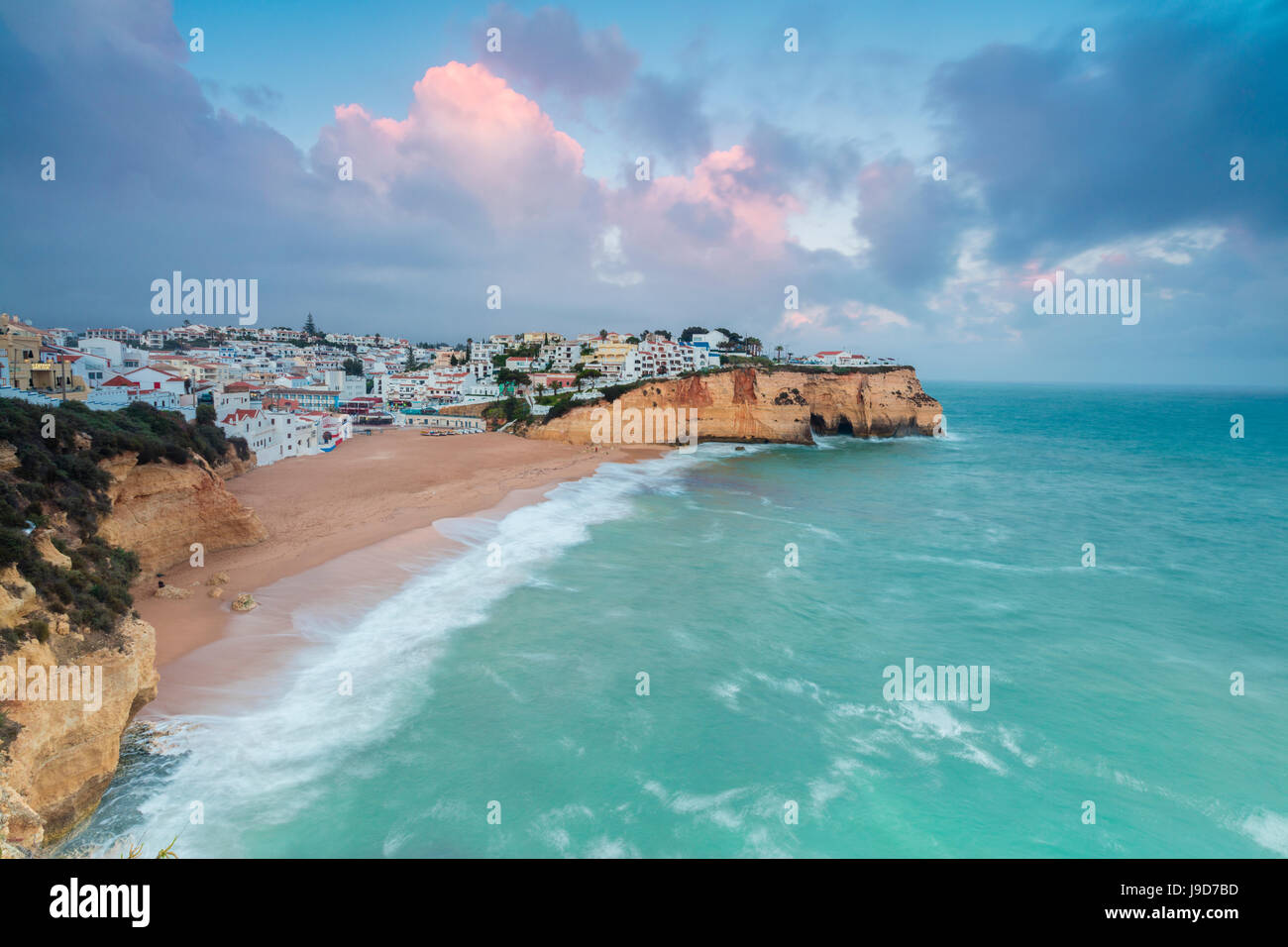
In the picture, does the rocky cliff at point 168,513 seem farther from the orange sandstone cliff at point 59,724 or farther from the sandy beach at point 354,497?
the orange sandstone cliff at point 59,724

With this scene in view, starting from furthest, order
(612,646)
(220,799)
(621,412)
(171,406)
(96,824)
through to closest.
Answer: (621,412), (171,406), (612,646), (220,799), (96,824)

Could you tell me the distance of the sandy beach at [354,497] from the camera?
15.8 m

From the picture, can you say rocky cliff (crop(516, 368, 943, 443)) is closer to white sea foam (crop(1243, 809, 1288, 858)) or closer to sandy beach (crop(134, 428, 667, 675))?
sandy beach (crop(134, 428, 667, 675))

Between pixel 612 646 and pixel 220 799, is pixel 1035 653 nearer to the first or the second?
pixel 612 646

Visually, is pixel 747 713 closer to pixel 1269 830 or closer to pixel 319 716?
pixel 319 716

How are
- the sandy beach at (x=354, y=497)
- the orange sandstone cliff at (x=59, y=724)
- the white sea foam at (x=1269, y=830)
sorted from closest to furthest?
1. the orange sandstone cliff at (x=59, y=724)
2. the white sea foam at (x=1269, y=830)
3. the sandy beach at (x=354, y=497)

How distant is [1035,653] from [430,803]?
15.9 metres

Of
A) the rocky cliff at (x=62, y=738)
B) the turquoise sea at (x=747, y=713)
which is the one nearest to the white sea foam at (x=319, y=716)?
the turquoise sea at (x=747, y=713)

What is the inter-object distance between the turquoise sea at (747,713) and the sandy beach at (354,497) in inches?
107

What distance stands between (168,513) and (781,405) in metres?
50.1

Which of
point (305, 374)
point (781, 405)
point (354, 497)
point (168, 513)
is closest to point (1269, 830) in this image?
point (168, 513)

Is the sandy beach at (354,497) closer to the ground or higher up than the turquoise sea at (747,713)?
higher up
